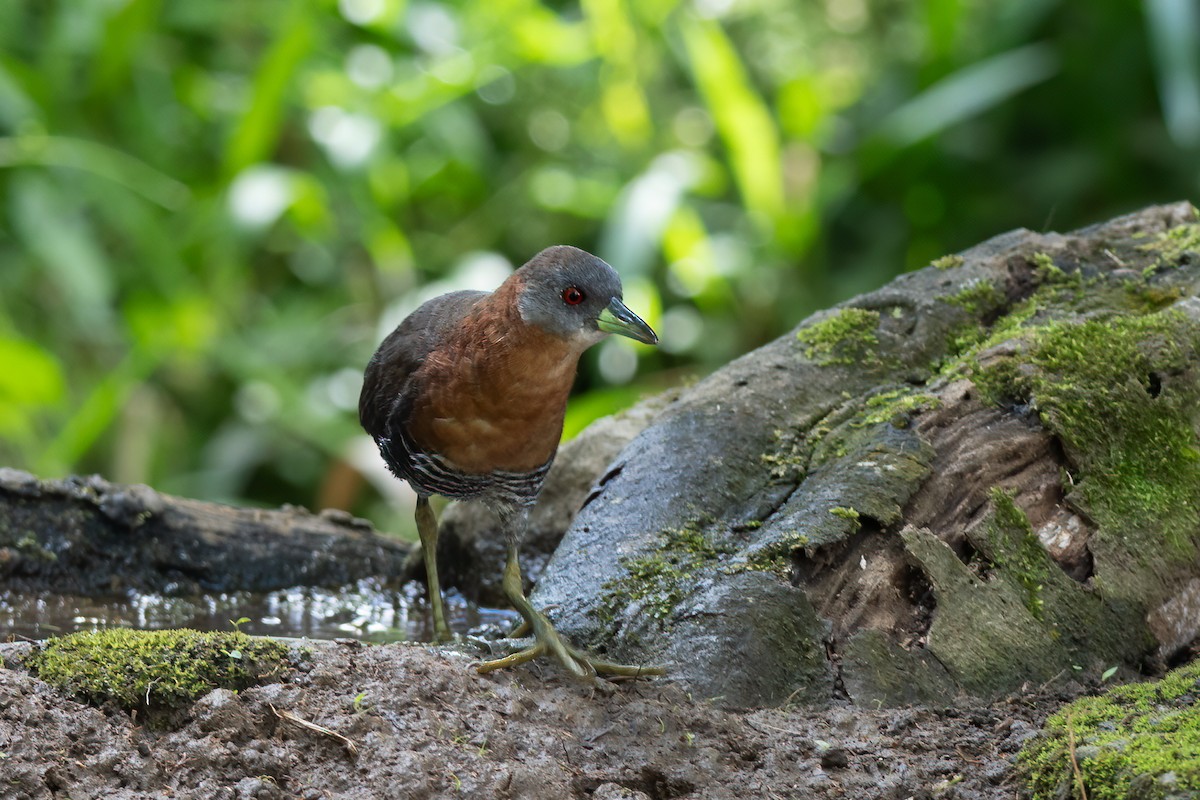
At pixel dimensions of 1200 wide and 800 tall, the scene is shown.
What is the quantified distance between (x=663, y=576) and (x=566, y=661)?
36 cm

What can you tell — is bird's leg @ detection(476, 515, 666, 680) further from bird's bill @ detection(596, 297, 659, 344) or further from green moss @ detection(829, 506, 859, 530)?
bird's bill @ detection(596, 297, 659, 344)

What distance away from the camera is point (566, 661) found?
260 cm

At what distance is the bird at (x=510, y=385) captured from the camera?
2.87 m

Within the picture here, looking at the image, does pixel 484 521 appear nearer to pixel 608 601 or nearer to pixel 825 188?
pixel 608 601

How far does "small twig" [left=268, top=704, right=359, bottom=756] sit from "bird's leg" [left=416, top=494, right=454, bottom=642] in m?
1.20

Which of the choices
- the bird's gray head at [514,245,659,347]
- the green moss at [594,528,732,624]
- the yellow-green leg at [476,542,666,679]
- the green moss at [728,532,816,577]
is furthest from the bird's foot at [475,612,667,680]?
the bird's gray head at [514,245,659,347]

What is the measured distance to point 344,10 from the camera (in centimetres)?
683

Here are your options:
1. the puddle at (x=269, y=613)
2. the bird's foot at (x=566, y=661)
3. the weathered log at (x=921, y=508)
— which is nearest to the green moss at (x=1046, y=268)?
the weathered log at (x=921, y=508)

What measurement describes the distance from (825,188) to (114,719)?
16.1 ft

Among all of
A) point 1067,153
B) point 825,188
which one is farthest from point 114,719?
point 1067,153

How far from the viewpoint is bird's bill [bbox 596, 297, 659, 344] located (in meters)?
2.87

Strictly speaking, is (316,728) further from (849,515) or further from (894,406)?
(894,406)

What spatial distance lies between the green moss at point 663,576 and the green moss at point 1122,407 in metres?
0.87

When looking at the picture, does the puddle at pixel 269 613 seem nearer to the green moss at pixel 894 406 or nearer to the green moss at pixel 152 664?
the green moss at pixel 152 664
